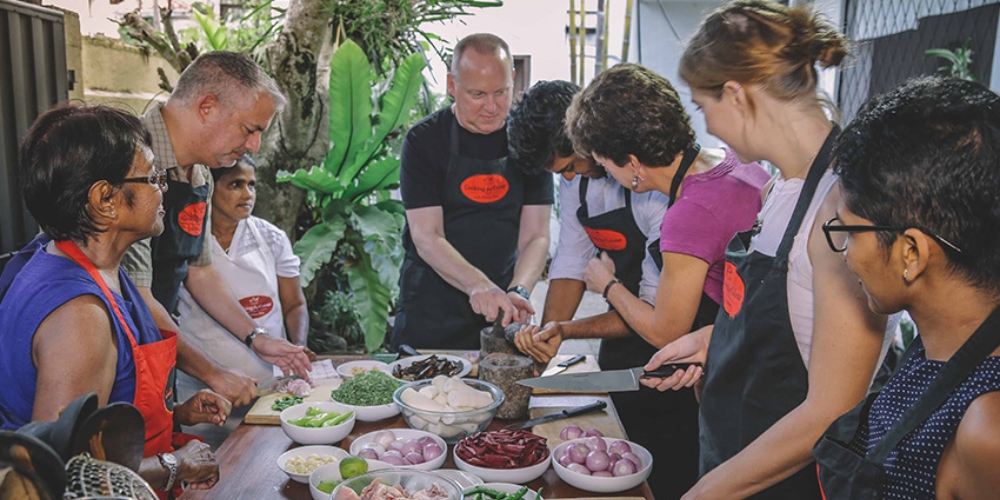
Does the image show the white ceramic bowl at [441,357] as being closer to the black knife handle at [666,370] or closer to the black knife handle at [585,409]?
the black knife handle at [585,409]

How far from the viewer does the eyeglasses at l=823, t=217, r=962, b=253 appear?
40.0 inches

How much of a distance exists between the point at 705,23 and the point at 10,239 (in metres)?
2.98

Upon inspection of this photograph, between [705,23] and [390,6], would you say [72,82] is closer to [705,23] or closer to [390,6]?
[390,6]

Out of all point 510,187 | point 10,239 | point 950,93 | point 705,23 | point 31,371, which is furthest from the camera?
point 510,187

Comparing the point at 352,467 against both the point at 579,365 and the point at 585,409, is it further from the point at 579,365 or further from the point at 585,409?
the point at 579,365

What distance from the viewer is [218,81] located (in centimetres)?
250

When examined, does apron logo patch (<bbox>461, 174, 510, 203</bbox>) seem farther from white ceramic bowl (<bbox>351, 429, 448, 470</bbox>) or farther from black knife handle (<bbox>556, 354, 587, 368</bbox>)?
white ceramic bowl (<bbox>351, 429, 448, 470</bbox>)

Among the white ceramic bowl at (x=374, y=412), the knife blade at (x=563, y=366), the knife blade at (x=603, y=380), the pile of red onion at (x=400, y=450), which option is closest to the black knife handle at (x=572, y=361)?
the knife blade at (x=563, y=366)

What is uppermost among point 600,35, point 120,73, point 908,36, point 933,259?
point 600,35

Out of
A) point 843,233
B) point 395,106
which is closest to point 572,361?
point 843,233

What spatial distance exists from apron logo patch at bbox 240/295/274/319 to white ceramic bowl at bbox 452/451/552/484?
1.79m

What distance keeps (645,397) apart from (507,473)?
40.0 inches

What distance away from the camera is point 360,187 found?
500 cm

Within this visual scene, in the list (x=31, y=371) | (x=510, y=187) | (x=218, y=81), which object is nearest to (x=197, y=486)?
(x=31, y=371)
